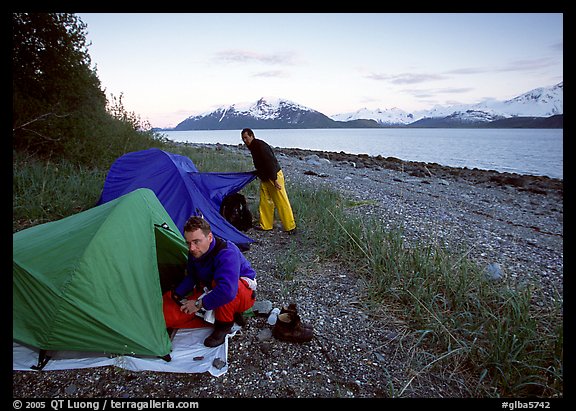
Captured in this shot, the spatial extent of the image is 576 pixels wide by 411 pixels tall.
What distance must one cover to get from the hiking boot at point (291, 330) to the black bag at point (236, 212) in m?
3.65

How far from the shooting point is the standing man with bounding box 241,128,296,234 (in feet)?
22.5

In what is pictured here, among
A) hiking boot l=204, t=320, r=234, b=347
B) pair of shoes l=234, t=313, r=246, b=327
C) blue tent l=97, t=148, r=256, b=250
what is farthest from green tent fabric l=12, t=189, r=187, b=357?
blue tent l=97, t=148, r=256, b=250

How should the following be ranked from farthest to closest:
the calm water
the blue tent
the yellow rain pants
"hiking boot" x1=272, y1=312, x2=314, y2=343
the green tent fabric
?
the calm water
the yellow rain pants
the blue tent
"hiking boot" x1=272, y1=312, x2=314, y2=343
the green tent fabric

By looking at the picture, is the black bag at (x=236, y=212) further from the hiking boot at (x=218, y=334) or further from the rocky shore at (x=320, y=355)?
the hiking boot at (x=218, y=334)

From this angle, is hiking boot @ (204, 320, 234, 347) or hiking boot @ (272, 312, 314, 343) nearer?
hiking boot @ (204, 320, 234, 347)

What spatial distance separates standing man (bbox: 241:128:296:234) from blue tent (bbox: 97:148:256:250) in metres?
0.70

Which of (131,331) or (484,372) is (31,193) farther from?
(484,372)

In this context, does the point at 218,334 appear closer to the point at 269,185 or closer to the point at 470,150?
the point at 269,185

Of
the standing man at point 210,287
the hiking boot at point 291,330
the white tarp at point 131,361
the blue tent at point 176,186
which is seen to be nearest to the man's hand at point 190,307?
the standing man at point 210,287

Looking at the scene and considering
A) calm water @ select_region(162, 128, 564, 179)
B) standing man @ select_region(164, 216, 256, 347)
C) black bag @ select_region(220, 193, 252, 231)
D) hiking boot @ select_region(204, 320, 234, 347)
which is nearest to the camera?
standing man @ select_region(164, 216, 256, 347)

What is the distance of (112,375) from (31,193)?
5.38 metres

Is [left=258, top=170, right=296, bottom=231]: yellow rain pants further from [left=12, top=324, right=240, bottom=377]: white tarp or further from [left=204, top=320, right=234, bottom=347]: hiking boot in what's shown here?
[left=12, top=324, right=240, bottom=377]: white tarp

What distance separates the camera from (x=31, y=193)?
6.74m

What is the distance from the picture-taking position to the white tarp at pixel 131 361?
3.10 meters
